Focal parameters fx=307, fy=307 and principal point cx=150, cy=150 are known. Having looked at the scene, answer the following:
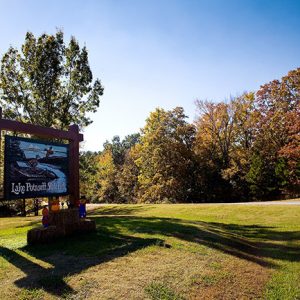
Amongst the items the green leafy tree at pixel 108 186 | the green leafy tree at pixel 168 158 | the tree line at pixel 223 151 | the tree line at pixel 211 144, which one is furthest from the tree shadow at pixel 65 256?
the green leafy tree at pixel 108 186

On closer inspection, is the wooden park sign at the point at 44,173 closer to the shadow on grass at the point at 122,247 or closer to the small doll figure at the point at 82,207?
the small doll figure at the point at 82,207

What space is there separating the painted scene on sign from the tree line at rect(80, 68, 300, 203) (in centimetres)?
2304

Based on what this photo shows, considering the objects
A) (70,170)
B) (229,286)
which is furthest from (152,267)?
(70,170)

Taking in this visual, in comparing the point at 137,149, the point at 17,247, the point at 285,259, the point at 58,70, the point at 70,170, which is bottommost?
the point at 285,259

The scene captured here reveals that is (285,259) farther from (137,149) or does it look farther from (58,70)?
(137,149)

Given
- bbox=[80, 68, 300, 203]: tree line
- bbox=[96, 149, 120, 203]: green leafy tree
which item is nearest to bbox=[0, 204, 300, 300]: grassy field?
bbox=[80, 68, 300, 203]: tree line

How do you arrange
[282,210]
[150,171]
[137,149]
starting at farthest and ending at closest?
[137,149], [150,171], [282,210]

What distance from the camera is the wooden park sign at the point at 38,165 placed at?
30.7ft

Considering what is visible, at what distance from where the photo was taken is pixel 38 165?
33.6 feet

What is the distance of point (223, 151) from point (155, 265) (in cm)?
3415

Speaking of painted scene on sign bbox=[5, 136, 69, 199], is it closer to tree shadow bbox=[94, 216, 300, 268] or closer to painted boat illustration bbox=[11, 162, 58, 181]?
painted boat illustration bbox=[11, 162, 58, 181]

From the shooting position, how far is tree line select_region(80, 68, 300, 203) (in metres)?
34.0

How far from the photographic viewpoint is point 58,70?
23.7 meters

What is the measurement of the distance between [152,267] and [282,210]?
13.0 m
